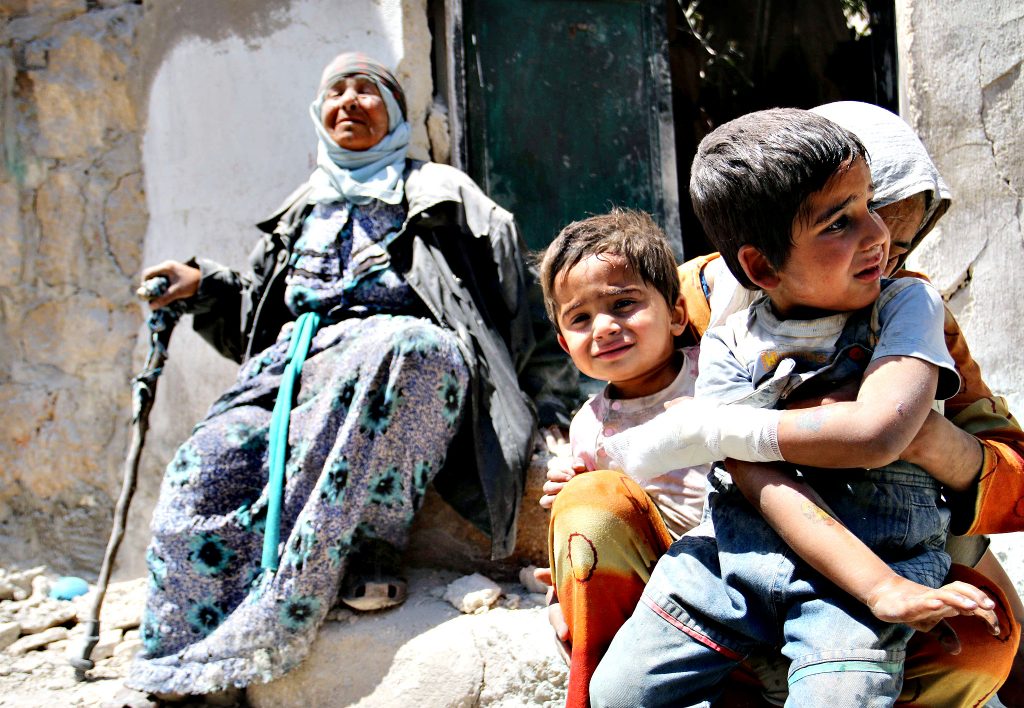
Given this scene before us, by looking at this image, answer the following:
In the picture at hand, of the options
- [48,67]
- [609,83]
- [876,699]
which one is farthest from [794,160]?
[48,67]

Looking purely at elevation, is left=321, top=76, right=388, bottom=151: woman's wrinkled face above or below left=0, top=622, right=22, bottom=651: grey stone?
above

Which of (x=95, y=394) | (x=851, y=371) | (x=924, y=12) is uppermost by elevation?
(x=924, y=12)

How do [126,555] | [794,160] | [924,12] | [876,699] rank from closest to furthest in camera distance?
[876,699] < [794,160] < [924,12] < [126,555]

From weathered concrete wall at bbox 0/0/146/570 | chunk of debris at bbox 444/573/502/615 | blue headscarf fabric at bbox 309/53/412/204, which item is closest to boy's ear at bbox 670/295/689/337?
chunk of debris at bbox 444/573/502/615

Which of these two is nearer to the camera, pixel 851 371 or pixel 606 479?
pixel 851 371

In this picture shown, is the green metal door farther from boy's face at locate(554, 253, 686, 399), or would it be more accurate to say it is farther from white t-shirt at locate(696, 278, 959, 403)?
white t-shirt at locate(696, 278, 959, 403)

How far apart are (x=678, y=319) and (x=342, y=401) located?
1116 millimetres

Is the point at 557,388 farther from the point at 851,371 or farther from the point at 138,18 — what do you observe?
the point at 138,18

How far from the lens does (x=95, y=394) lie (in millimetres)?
4086

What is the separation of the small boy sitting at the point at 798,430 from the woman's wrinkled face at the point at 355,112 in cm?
194

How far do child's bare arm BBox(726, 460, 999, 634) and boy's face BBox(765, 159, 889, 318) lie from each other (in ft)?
0.95

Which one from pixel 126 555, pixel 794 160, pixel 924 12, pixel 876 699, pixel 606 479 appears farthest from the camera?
pixel 126 555

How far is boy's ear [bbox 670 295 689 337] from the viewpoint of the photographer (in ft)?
6.70

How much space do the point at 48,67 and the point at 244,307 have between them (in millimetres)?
1564
